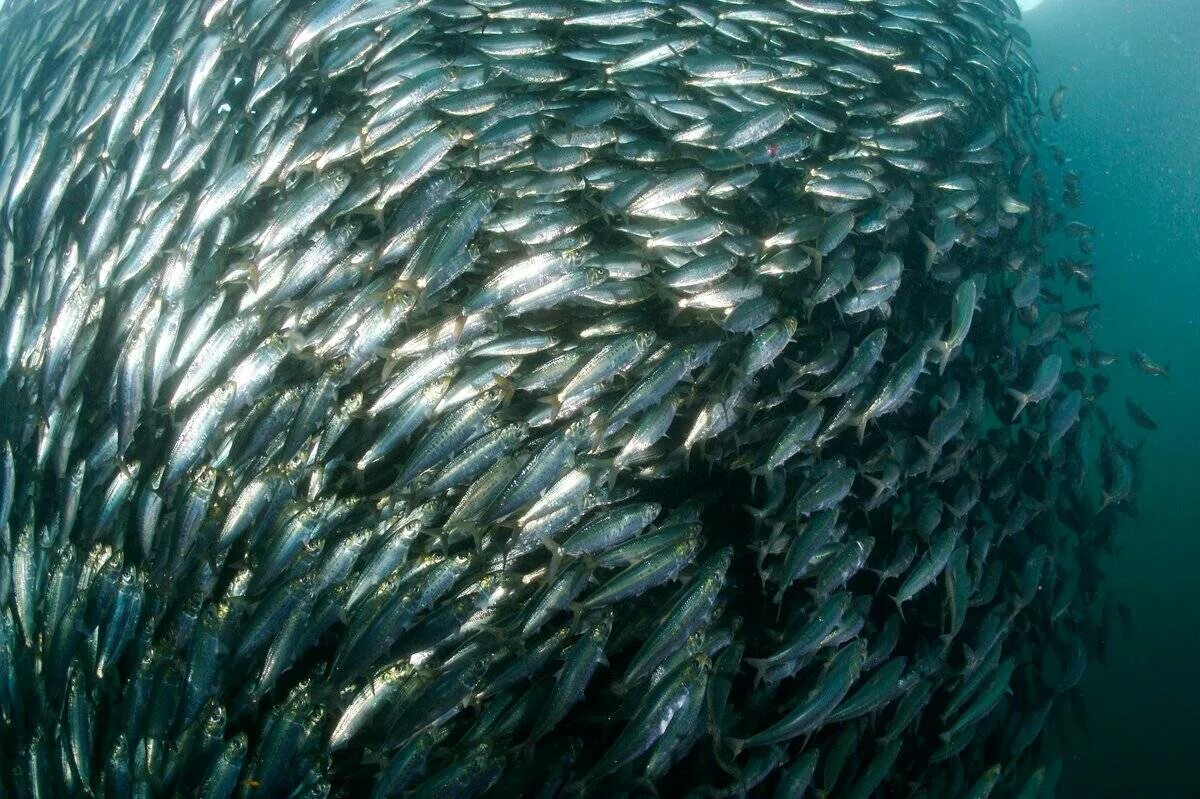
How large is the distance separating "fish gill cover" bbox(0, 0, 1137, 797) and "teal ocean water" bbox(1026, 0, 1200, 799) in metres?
5.84

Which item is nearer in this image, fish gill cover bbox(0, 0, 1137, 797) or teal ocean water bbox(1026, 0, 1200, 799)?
fish gill cover bbox(0, 0, 1137, 797)

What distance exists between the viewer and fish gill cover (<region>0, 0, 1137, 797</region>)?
12.2ft

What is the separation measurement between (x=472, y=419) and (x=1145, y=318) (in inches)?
608

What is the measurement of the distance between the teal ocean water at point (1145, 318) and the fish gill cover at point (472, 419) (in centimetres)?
584

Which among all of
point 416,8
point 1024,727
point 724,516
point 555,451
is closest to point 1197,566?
point 1024,727

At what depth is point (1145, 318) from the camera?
1383 cm

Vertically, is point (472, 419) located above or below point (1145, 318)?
above

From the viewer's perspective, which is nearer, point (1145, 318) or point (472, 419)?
point (472, 419)

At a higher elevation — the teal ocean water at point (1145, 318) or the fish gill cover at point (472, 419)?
the fish gill cover at point (472, 419)

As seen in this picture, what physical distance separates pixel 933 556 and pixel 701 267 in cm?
267

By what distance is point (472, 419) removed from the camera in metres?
3.80

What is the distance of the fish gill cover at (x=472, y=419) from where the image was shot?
12.2ft

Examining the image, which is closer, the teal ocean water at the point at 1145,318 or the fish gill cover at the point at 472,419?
the fish gill cover at the point at 472,419

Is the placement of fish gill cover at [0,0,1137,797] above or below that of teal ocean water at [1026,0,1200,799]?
above
